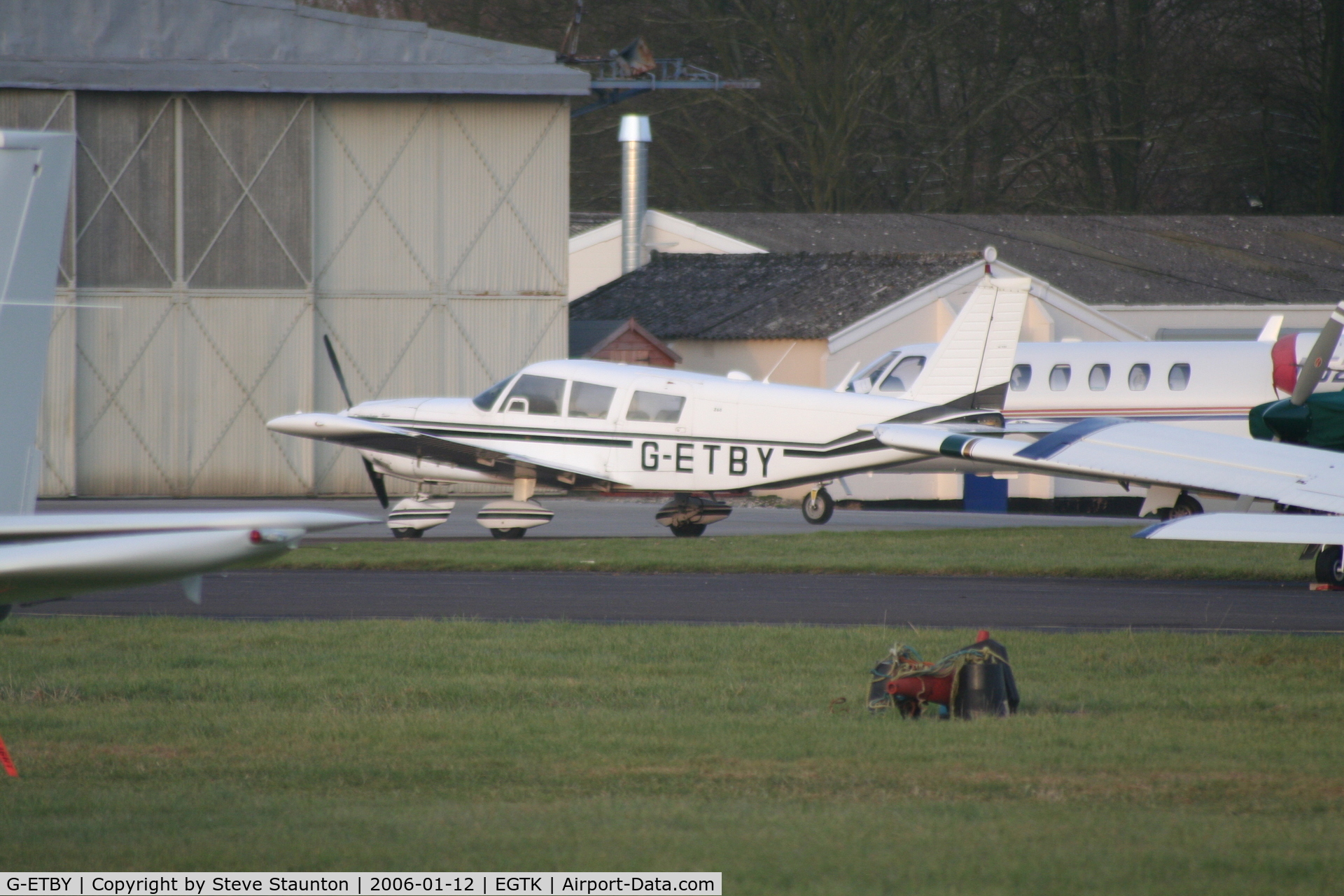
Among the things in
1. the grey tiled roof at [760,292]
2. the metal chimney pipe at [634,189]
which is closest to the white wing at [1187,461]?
the grey tiled roof at [760,292]

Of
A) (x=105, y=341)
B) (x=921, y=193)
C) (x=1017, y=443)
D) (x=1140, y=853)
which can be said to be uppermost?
(x=921, y=193)

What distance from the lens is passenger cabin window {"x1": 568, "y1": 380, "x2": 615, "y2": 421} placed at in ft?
67.5

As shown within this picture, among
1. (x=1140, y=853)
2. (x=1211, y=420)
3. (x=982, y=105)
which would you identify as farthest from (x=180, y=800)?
(x=982, y=105)

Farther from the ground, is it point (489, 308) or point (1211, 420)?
point (489, 308)

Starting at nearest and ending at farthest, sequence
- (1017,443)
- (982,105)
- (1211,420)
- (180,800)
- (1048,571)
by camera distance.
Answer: (180,800), (1017,443), (1048,571), (1211,420), (982,105)

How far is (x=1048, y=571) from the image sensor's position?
16219 millimetres

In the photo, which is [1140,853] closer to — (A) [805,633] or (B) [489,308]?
(A) [805,633]

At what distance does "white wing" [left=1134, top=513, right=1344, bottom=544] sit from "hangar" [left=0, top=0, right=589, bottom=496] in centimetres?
2308

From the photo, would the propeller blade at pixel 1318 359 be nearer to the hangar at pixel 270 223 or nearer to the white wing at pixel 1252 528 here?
the white wing at pixel 1252 528

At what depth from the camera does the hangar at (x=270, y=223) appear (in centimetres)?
2959

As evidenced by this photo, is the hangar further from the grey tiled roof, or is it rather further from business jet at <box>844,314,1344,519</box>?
business jet at <box>844,314,1344,519</box>

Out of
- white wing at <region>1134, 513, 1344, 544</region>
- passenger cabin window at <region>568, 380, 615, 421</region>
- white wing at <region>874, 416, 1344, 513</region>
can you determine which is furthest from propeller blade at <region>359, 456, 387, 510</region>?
white wing at <region>1134, 513, 1344, 544</region>

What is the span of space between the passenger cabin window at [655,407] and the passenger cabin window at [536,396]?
1.11 meters

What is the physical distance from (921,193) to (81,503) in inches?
1060
